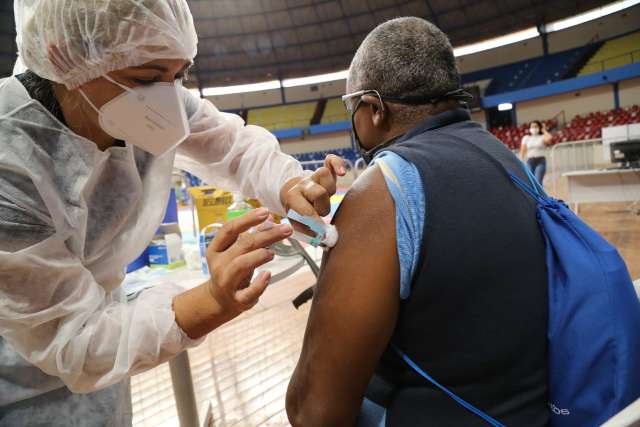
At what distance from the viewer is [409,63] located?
83cm

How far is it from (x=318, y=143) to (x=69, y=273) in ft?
53.4

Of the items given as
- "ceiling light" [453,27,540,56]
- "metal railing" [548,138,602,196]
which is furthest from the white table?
"ceiling light" [453,27,540,56]

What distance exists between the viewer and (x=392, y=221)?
0.68m

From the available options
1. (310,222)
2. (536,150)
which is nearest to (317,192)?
(310,222)

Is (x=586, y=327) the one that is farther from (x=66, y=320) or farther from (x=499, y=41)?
(x=499, y=41)

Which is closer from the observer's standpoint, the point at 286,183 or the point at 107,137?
the point at 107,137

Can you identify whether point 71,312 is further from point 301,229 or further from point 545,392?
point 545,392

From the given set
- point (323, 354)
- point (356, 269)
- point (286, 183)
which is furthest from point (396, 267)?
point (286, 183)

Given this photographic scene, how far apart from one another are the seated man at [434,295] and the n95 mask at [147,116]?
1.54 feet

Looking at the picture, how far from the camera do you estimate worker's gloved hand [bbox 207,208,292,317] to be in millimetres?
618

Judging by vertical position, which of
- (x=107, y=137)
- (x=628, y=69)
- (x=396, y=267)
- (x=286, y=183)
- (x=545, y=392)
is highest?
(x=628, y=69)

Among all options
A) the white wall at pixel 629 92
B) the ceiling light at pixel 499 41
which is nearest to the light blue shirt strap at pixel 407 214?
the white wall at pixel 629 92

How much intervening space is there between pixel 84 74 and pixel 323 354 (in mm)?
706

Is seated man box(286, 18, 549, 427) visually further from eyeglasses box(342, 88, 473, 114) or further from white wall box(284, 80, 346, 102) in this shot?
white wall box(284, 80, 346, 102)
